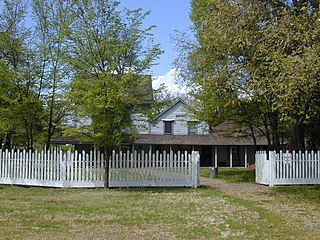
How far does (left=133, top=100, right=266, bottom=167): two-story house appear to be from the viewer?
3928cm

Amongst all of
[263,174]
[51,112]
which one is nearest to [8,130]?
[51,112]

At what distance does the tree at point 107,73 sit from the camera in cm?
1482

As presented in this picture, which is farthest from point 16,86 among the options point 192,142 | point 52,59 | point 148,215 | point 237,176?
point 192,142

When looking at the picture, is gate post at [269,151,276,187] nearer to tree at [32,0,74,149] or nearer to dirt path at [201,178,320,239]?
dirt path at [201,178,320,239]

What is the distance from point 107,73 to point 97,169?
3698 mm

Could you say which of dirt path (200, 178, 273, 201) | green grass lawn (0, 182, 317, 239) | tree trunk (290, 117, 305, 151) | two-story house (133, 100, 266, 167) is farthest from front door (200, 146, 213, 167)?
green grass lawn (0, 182, 317, 239)

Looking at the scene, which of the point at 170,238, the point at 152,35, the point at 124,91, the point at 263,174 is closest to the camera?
the point at 170,238

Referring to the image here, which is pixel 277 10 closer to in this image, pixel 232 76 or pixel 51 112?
pixel 232 76

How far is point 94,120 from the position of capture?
49.8 feet

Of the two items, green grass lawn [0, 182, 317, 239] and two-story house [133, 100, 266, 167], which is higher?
two-story house [133, 100, 266, 167]

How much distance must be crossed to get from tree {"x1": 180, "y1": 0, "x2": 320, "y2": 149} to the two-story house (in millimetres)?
18727

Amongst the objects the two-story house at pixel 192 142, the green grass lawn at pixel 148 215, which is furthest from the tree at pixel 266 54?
the two-story house at pixel 192 142

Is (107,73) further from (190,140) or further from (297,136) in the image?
(190,140)

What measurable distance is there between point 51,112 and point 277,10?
10.4 m
